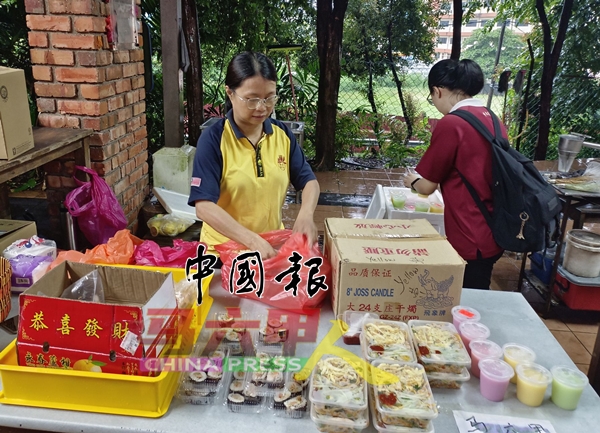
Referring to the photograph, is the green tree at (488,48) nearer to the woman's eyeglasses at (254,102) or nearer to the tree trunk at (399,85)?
the tree trunk at (399,85)

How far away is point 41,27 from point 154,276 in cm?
200

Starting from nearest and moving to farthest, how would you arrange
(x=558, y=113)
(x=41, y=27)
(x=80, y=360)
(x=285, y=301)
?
(x=80, y=360), (x=285, y=301), (x=41, y=27), (x=558, y=113)

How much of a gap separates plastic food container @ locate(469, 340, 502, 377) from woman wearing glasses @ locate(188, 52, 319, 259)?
705mm

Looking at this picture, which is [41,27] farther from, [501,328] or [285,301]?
[501,328]

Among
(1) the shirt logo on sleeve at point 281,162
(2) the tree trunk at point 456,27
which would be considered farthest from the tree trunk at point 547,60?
(1) the shirt logo on sleeve at point 281,162

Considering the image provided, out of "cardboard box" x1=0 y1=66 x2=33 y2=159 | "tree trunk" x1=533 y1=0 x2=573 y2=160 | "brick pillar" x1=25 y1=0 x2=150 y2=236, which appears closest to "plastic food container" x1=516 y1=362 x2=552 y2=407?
"cardboard box" x1=0 y1=66 x2=33 y2=159

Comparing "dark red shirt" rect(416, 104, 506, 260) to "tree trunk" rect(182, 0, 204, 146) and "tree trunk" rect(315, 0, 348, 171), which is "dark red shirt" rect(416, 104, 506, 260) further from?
"tree trunk" rect(315, 0, 348, 171)

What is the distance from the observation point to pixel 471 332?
154 centimetres

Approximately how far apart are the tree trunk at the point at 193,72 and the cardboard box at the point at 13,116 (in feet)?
9.74

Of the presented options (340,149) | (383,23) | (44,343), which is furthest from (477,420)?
(383,23)

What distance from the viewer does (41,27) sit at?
108 inches

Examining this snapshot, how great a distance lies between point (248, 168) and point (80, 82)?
54.2 inches

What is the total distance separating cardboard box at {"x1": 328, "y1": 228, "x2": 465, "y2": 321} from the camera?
61.0 inches

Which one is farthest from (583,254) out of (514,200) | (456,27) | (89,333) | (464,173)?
(456,27)
